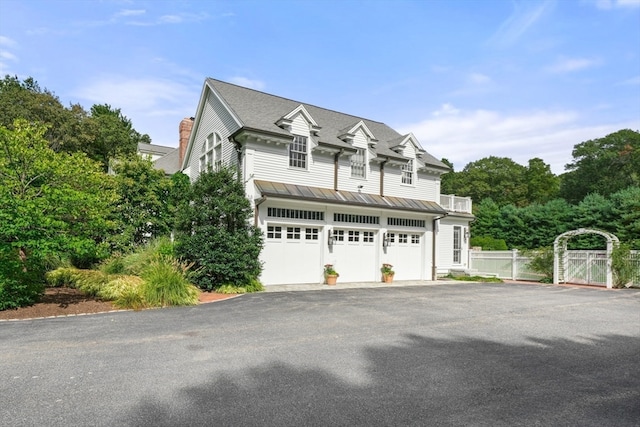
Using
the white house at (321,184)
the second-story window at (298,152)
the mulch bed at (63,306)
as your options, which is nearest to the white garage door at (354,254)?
the white house at (321,184)

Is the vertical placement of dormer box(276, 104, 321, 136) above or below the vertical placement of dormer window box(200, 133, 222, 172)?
above

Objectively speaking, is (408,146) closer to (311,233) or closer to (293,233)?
(311,233)

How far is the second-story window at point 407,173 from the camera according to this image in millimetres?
20562

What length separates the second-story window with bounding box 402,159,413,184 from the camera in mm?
20562

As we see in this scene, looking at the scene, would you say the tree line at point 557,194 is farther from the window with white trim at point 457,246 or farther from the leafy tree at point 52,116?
the leafy tree at point 52,116

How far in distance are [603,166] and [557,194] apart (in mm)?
7210

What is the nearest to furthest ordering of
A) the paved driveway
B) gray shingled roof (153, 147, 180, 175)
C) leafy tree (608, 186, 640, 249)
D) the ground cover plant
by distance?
the paved driveway
the ground cover plant
leafy tree (608, 186, 640, 249)
gray shingled roof (153, 147, 180, 175)

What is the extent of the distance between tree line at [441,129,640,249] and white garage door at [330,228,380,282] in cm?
1389

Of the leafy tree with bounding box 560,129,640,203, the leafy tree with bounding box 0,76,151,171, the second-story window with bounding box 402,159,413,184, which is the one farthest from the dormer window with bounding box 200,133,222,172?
the leafy tree with bounding box 560,129,640,203

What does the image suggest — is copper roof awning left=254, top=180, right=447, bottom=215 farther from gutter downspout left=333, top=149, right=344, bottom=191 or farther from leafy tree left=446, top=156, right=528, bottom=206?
Answer: leafy tree left=446, top=156, right=528, bottom=206

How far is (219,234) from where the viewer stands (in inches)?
534

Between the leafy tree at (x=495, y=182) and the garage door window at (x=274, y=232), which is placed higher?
the leafy tree at (x=495, y=182)

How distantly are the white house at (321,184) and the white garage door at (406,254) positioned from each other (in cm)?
5

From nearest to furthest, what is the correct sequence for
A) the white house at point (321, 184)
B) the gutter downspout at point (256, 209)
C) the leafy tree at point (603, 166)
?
the gutter downspout at point (256, 209) < the white house at point (321, 184) < the leafy tree at point (603, 166)
